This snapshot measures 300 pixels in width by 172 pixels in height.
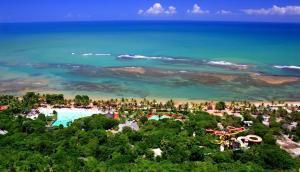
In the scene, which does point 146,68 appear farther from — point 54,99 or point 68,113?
point 68,113

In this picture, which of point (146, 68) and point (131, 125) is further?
point (146, 68)

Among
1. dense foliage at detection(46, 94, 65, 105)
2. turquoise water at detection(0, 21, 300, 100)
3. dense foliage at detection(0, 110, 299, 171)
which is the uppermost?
turquoise water at detection(0, 21, 300, 100)

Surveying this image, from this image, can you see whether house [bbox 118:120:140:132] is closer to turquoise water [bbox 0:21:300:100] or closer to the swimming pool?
the swimming pool

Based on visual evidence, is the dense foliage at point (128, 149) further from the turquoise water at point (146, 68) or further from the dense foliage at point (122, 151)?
the turquoise water at point (146, 68)

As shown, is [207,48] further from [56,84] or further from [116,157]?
[116,157]

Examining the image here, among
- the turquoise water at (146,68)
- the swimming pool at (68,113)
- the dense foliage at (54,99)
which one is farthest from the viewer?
the turquoise water at (146,68)

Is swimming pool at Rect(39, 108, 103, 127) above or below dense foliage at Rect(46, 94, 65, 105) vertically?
below

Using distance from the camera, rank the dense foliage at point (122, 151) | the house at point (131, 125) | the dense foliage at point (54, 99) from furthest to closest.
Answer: the dense foliage at point (54, 99), the house at point (131, 125), the dense foliage at point (122, 151)

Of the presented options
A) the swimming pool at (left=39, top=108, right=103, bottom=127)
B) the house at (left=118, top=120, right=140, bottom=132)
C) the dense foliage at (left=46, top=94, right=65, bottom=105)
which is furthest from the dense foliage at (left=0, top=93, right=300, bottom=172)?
the dense foliage at (left=46, top=94, right=65, bottom=105)

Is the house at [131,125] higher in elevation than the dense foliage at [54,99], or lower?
lower

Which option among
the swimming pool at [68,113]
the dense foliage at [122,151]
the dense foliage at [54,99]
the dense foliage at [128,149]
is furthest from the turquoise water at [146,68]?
the dense foliage at [122,151]

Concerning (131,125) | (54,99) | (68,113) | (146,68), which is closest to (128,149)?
(131,125)
